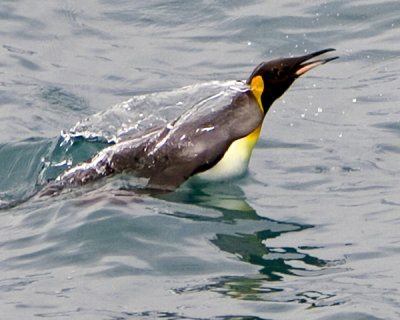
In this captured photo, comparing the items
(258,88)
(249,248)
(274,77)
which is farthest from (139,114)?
(249,248)

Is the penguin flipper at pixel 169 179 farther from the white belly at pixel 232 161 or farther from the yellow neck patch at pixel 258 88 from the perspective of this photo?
the yellow neck patch at pixel 258 88

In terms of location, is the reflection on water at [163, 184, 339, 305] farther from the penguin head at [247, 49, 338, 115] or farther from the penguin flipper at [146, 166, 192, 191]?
the penguin head at [247, 49, 338, 115]

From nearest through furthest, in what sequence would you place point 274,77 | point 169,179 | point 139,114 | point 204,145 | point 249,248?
point 249,248 < point 169,179 < point 204,145 < point 274,77 < point 139,114

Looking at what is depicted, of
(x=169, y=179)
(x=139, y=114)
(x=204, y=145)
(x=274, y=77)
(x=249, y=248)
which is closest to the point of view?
(x=249, y=248)

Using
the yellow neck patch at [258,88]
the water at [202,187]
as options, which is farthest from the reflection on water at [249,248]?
the yellow neck patch at [258,88]

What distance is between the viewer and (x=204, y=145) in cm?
920

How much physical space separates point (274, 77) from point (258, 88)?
0.57 feet

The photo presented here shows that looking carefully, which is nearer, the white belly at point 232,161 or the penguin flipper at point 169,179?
the penguin flipper at point 169,179

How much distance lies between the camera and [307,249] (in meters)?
7.95

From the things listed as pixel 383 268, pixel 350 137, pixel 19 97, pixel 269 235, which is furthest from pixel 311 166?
pixel 19 97

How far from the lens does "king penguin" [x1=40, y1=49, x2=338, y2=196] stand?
915 centimetres

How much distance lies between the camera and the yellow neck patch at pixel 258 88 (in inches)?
371

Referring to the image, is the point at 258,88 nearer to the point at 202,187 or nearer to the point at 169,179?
the point at 202,187

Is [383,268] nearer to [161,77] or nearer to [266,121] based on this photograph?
[266,121]
